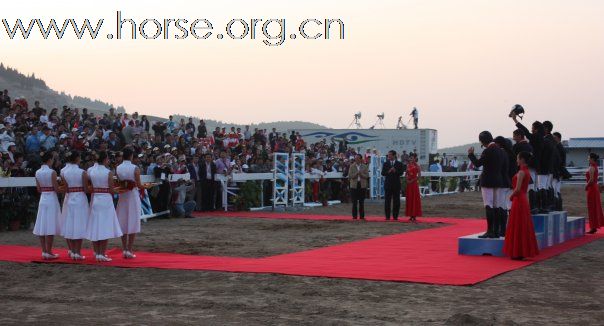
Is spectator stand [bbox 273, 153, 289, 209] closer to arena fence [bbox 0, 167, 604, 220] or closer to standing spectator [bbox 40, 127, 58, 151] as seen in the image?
arena fence [bbox 0, 167, 604, 220]

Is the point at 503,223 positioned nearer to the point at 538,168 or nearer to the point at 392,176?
the point at 538,168

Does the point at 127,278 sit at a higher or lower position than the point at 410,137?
lower

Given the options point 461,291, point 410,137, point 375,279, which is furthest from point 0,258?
Result: point 410,137

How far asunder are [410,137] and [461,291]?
141 feet

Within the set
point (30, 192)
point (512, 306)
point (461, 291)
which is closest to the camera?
point (512, 306)

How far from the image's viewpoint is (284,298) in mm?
9891

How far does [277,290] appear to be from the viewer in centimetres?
1045

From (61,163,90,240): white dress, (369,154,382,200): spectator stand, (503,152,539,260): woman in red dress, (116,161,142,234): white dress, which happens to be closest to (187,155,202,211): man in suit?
(369,154,382,200): spectator stand

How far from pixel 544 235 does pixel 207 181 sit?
42.5 feet

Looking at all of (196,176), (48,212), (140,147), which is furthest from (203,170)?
(48,212)

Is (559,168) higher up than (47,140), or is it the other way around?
(47,140)

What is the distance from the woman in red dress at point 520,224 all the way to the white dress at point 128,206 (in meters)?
6.06

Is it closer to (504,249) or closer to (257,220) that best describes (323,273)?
(504,249)

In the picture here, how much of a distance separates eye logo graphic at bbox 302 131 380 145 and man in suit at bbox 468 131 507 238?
40335 mm
